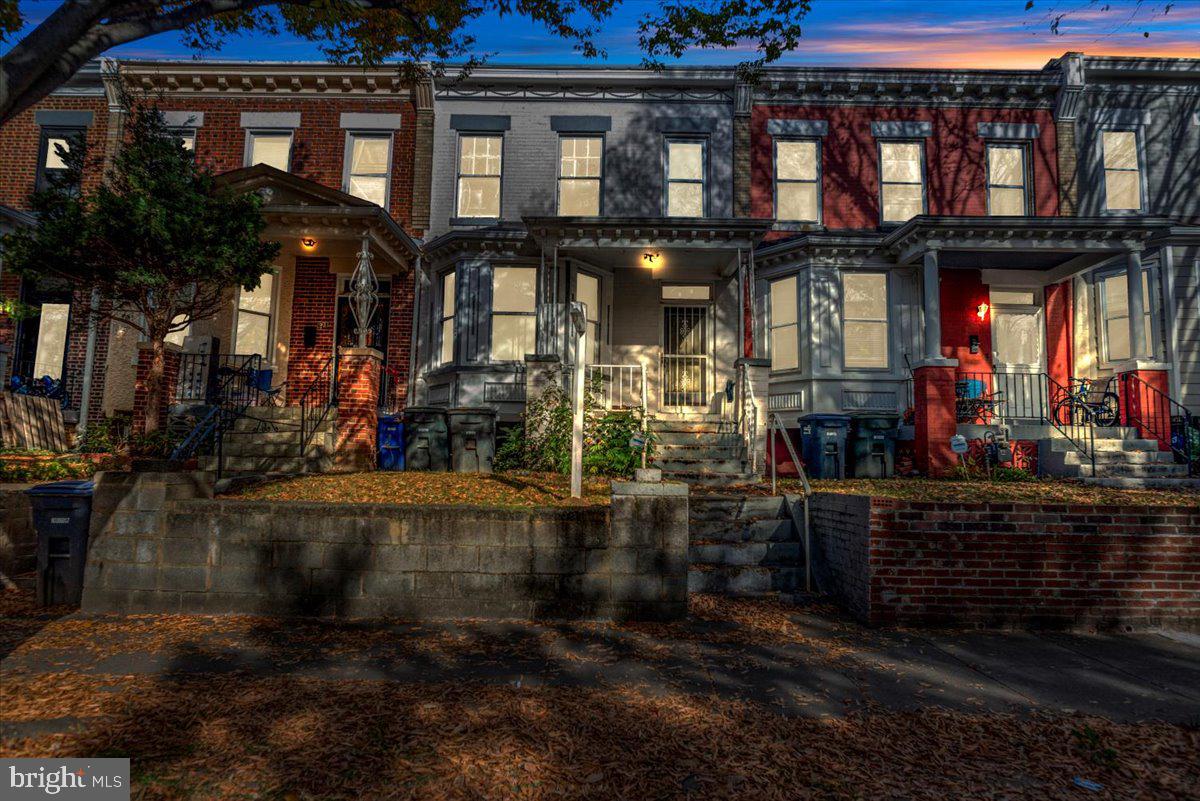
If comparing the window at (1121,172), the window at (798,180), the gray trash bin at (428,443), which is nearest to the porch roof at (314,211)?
the gray trash bin at (428,443)

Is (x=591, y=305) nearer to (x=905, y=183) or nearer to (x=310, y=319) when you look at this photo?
(x=310, y=319)

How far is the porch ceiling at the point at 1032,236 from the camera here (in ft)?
36.3

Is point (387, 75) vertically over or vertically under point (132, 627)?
over

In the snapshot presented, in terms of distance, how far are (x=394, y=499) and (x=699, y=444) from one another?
5.04 metres

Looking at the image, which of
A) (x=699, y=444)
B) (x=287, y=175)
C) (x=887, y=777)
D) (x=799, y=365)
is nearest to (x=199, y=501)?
(x=887, y=777)

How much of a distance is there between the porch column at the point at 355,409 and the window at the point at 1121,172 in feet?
51.9

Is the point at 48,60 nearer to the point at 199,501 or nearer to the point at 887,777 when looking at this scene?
the point at 199,501

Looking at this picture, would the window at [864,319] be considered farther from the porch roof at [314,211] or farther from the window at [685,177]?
the porch roof at [314,211]

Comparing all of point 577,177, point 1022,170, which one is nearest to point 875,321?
point 1022,170

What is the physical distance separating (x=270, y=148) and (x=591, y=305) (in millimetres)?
8198

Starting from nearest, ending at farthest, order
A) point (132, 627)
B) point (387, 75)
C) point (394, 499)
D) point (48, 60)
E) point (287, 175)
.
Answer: point (48, 60), point (132, 627), point (394, 499), point (287, 175), point (387, 75)

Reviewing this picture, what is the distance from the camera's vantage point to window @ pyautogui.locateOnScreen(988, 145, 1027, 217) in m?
13.7

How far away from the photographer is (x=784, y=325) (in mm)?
13297

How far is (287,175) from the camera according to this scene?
1153cm
